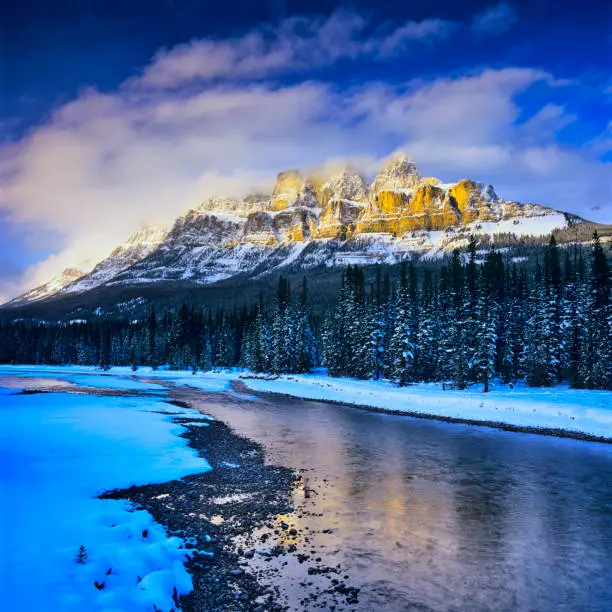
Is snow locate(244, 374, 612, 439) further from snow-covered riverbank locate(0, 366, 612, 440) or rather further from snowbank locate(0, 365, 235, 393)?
snowbank locate(0, 365, 235, 393)

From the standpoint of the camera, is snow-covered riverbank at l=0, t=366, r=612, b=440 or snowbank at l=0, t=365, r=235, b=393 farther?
snowbank at l=0, t=365, r=235, b=393

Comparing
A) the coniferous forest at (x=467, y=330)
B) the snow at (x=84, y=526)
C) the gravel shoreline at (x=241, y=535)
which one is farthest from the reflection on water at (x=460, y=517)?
the coniferous forest at (x=467, y=330)

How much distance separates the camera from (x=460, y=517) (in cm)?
1386

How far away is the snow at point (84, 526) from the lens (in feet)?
24.7

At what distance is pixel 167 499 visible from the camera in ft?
47.8

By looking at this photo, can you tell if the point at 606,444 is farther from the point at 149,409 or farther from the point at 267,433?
the point at 149,409

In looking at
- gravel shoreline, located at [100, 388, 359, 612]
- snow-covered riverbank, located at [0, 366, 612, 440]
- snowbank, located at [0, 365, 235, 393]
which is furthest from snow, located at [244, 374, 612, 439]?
snowbank, located at [0, 365, 235, 393]

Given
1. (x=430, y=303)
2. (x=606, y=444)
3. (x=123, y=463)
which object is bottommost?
(x=606, y=444)

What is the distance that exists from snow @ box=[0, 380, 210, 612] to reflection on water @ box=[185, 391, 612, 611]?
311cm

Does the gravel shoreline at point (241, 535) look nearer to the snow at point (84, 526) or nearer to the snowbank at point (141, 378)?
the snow at point (84, 526)

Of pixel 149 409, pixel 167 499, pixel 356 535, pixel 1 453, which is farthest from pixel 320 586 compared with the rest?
pixel 149 409

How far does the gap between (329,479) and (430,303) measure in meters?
54.2

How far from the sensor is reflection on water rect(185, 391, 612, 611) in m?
9.73

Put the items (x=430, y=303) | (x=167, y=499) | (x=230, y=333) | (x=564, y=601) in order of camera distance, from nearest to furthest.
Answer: (x=564, y=601), (x=167, y=499), (x=430, y=303), (x=230, y=333)
